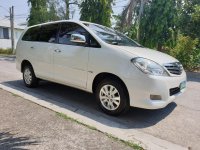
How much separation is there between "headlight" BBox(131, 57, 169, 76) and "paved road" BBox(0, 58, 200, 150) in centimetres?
94

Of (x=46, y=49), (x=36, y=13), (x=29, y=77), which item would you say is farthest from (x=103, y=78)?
(x=36, y=13)

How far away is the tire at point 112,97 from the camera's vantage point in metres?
4.59

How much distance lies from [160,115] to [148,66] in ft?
3.88

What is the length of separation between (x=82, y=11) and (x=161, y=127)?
13.1 metres

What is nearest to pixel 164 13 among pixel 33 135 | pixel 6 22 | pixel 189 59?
pixel 189 59

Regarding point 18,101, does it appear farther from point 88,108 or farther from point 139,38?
point 139,38

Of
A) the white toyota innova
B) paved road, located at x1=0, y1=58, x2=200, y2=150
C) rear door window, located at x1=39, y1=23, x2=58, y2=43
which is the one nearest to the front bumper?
the white toyota innova

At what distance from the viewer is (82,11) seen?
16.3 m

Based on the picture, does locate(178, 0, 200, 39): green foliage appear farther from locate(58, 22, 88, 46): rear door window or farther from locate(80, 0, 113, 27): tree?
locate(58, 22, 88, 46): rear door window

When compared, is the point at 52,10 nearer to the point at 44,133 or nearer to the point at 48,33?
the point at 48,33

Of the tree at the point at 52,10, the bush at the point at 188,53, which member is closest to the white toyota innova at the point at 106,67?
the bush at the point at 188,53

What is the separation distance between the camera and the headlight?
4.35 meters

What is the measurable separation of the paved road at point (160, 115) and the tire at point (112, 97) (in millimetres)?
157

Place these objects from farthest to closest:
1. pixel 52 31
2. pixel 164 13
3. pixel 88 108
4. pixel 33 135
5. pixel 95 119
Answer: pixel 164 13 < pixel 52 31 < pixel 88 108 < pixel 95 119 < pixel 33 135
